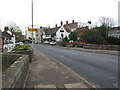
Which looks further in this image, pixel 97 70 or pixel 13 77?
pixel 97 70

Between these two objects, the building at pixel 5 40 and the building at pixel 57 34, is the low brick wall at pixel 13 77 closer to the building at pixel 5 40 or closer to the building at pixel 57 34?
the building at pixel 5 40

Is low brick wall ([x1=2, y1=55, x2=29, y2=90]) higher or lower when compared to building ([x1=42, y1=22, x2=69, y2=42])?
lower

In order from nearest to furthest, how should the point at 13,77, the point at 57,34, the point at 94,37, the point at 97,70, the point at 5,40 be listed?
the point at 13,77, the point at 97,70, the point at 5,40, the point at 94,37, the point at 57,34

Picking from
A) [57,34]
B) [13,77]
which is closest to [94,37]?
[13,77]

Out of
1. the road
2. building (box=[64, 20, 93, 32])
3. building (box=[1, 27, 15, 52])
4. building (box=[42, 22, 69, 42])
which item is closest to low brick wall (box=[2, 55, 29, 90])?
the road

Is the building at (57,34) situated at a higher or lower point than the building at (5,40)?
higher

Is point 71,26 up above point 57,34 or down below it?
above

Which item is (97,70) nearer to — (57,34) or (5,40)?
(5,40)

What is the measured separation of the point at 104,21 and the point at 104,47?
1759cm

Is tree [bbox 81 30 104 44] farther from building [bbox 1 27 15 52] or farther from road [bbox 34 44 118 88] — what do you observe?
road [bbox 34 44 118 88]

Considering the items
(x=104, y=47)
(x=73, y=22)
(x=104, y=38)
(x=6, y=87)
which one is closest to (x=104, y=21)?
(x=104, y=38)

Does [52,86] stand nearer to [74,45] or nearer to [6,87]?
[6,87]

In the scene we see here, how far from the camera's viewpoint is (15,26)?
1823 inches

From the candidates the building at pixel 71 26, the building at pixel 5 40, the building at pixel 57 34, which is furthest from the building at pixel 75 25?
the building at pixel 5 40
